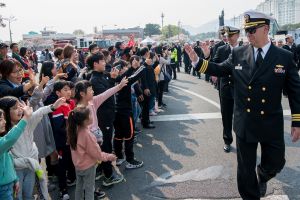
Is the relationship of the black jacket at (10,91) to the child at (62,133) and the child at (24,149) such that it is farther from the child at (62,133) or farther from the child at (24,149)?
the child at (24,149)

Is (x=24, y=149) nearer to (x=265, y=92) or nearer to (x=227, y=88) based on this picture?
(x=265, y=92)

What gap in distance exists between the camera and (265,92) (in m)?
3.48

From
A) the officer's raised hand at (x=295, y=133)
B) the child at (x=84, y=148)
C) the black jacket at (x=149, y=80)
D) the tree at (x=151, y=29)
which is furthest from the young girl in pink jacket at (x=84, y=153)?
the tree at (x=151, y=29)

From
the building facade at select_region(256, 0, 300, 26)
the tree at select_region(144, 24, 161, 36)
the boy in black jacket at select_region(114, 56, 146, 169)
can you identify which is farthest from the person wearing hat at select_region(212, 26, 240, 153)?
the building facade at select_region(256, 0, 300, 26)

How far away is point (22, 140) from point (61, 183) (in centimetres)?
105

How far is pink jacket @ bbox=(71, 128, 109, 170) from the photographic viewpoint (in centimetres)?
357

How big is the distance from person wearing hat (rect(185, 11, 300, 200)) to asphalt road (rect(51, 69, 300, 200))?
556 mm

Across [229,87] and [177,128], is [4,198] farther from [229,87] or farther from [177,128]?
[177,128]

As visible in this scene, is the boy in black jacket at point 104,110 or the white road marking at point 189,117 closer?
the boy in black jacket at point 104,110

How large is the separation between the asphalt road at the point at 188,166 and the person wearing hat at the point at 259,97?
1.82 ft

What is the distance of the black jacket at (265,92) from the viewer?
347cm

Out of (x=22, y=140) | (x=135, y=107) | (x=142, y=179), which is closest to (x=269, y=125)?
(x=142, y=179)

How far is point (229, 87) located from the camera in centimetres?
561

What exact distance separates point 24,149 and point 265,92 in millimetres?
2489
